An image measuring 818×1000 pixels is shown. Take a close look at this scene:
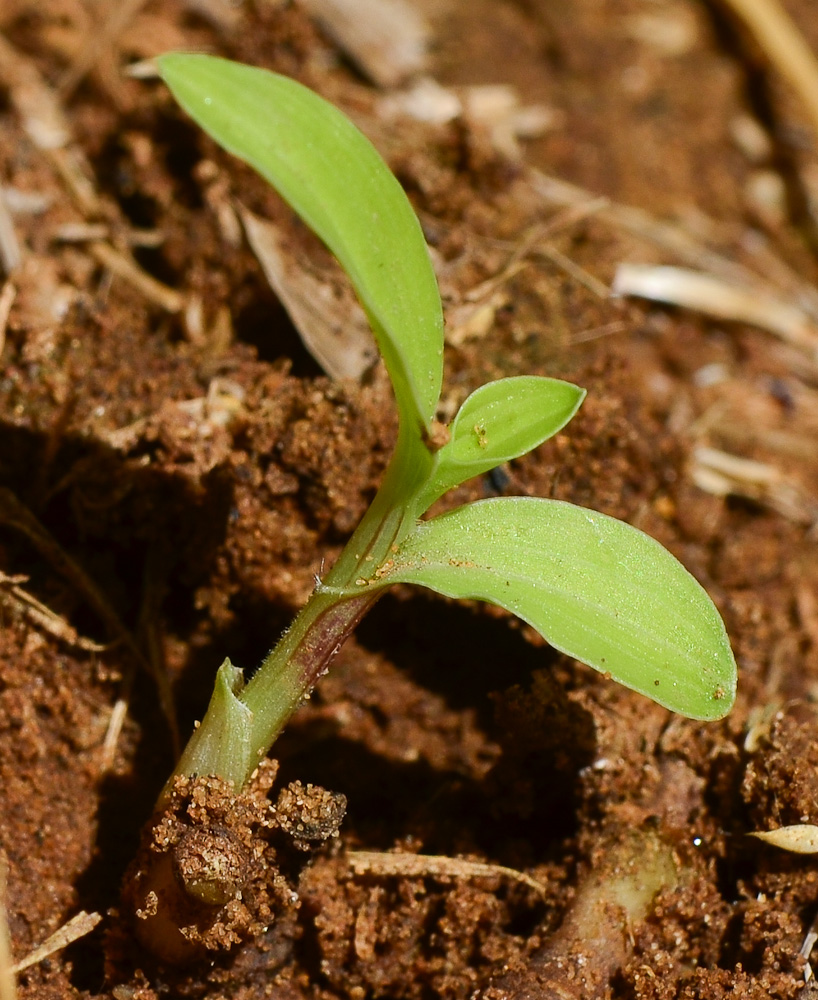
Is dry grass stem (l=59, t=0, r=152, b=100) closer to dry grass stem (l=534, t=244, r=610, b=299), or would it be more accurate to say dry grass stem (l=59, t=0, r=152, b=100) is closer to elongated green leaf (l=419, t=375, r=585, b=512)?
dry grass stem (l=534, t=244, r=610, b=299)

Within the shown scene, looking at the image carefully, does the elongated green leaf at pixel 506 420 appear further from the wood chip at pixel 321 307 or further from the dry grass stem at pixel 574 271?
the dry grass stem at pixel 574 271

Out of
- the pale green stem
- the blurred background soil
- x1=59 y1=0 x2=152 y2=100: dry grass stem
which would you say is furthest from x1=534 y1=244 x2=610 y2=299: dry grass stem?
x1=59 y1=0 x2=152 y2=100: dry grass stem

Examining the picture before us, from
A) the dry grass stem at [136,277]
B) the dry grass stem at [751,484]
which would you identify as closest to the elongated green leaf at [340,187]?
the dry grass stem at [136,277]

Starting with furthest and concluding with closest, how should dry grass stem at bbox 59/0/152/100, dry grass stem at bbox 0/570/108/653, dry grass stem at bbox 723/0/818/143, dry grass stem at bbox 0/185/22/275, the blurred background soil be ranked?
dry grass stem at bbox 723/0/818/143
dry grass stem at bbox 59/0/152/100
dry grass stem at bbox 0/185/22/275
dry grass stem at bbox 0/570/108/653
the blurred background soil

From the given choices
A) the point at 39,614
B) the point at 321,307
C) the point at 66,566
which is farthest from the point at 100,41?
the point at 39,614

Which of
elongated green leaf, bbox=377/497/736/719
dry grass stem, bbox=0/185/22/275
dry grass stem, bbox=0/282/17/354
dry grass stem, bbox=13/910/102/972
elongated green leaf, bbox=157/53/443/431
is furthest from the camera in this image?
dry grass stem, bbox=0/185/22/275

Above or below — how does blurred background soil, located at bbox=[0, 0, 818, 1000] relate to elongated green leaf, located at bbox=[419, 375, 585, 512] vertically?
below
